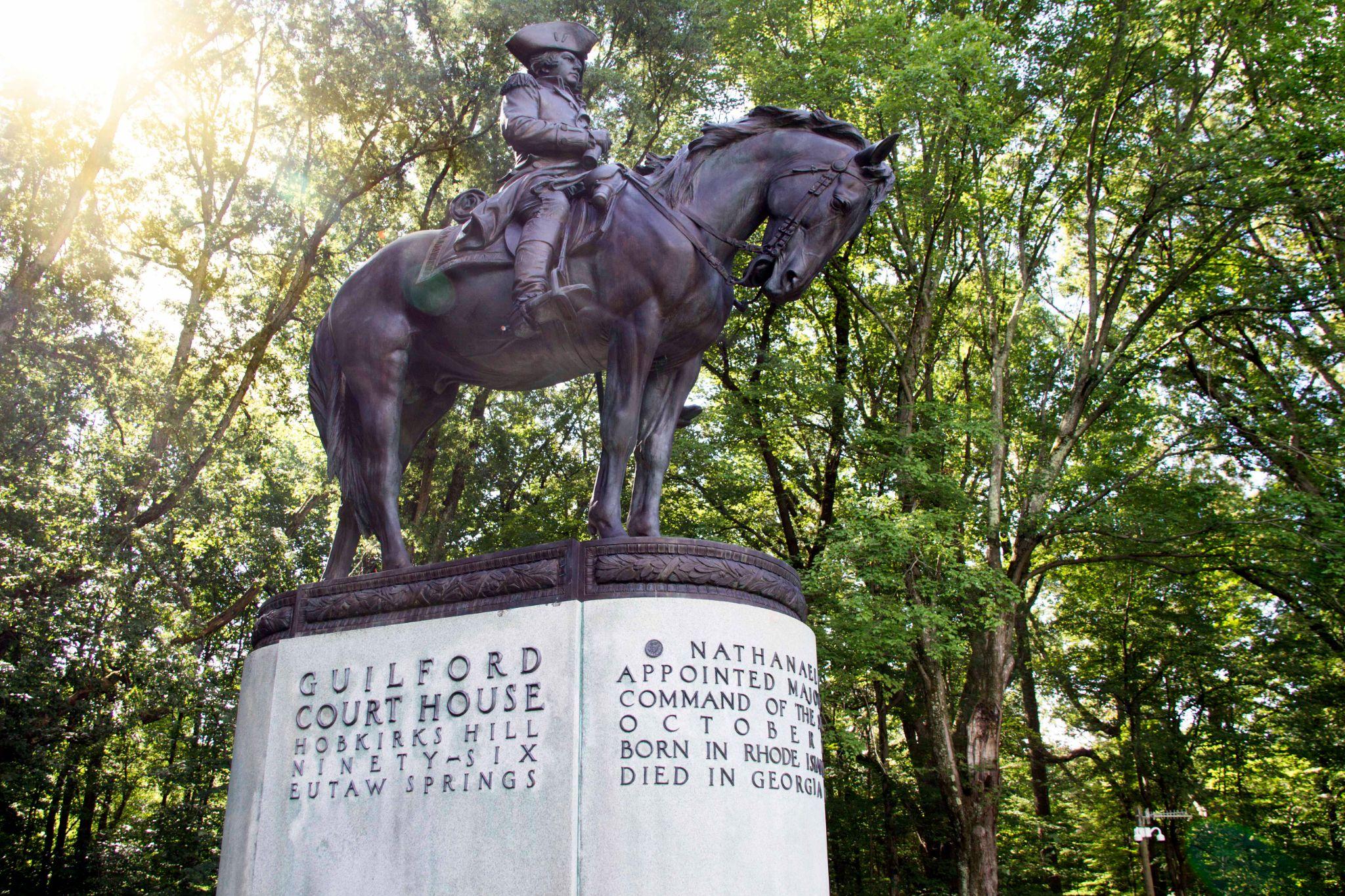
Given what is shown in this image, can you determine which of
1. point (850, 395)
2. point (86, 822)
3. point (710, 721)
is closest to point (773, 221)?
point (710, 721)

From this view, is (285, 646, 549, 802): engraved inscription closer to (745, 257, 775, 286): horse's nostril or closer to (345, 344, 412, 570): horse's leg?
(345, 344, 412, 570): horse's leg

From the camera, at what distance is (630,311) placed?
603cm

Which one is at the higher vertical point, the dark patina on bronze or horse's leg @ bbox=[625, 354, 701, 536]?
horse's leg @ bbox=[625, 354, 701, 536]

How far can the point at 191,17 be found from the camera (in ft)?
60.0

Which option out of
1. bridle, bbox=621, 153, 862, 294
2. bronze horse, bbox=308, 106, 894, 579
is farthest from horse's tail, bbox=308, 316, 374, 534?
bridle, bbox=621, 153, 862, 294

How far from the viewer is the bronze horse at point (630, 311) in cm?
602

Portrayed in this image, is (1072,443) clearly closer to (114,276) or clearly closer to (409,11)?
(409,11)

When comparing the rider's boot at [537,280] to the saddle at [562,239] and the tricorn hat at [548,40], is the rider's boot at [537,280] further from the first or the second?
the tricorn hat at [548,40]

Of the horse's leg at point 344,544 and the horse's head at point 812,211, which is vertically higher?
the horse's head at point 812,211

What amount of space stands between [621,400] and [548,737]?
1973 mm

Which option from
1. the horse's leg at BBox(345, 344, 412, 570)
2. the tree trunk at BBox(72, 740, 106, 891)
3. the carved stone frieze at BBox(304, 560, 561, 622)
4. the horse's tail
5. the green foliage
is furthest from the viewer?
the tree trunk at BBox(72, 740, 106, 891)

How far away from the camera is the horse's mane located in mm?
6418

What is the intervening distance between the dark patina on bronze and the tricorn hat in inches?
141

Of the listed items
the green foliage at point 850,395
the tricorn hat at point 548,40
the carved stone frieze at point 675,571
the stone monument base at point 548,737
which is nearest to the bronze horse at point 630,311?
the carved stone frieze at point 675,571
